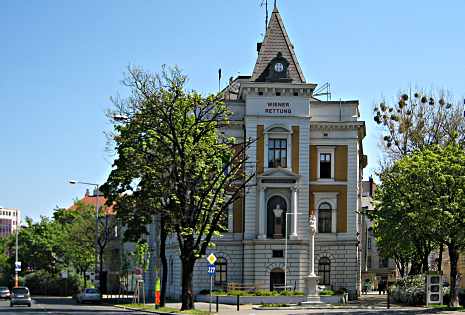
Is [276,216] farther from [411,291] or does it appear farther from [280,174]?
[411,291]

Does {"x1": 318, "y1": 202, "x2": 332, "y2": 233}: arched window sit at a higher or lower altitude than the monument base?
higher

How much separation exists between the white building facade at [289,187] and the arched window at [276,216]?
0.07 metres

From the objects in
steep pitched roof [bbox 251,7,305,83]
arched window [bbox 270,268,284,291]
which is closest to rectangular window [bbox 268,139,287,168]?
steep pitched roof [bbox 251,7,305,83]

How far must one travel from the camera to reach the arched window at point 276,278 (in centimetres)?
6291

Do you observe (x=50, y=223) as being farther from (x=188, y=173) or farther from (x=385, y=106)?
(x=188, y=173)

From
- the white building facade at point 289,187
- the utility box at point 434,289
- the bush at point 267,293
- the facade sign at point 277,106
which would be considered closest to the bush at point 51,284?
the white building facade at point 289,187

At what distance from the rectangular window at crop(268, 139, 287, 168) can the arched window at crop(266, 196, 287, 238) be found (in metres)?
2.46

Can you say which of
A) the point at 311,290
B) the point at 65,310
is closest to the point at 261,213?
the point at 311,290

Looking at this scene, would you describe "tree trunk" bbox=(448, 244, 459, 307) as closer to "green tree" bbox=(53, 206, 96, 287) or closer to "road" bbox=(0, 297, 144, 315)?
"road" bbox=(0, 297, 144, 315)

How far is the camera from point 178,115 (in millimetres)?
47031

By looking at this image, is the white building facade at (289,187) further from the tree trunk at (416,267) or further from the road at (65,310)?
the road at (65,310)

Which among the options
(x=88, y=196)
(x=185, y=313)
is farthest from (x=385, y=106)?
(x=88, y=196)

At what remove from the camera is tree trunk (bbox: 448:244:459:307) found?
4516 cm

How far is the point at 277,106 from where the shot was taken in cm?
6344
